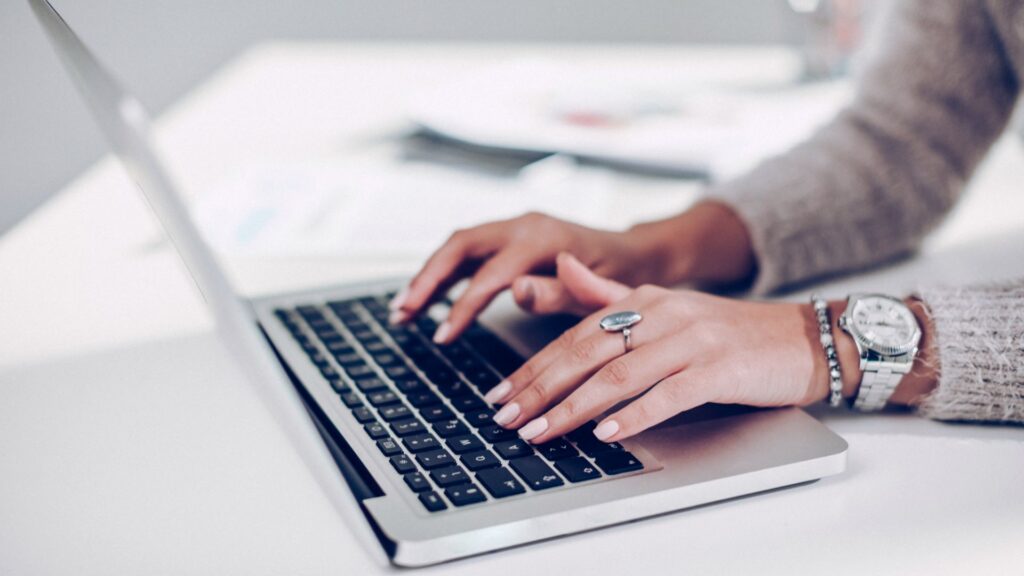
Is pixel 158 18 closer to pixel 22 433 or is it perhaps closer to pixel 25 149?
pixel 25 149

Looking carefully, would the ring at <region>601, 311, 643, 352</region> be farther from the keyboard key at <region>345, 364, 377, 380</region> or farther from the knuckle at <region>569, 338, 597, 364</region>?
the keyboard key at <region>345, 364, 377, 380</region>

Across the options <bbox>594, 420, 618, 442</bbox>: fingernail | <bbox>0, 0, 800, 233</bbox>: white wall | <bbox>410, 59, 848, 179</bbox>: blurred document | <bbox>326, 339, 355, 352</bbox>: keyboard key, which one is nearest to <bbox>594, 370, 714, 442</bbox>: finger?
<bbox>594, 420, 618, 442</bbox>: fingernail

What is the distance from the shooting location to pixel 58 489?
0.57 m

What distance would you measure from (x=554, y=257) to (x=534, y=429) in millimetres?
234

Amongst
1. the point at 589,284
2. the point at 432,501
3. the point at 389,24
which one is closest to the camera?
the point at 432,501

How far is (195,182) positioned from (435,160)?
0.87 ft

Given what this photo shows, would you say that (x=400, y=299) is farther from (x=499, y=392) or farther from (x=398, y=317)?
(x=499, y=392)

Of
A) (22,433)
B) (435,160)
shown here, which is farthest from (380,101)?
(22,433)

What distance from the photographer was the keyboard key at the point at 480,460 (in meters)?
0.52

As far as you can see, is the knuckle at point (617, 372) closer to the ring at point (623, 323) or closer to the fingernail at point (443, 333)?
the ring at point (623, 323)

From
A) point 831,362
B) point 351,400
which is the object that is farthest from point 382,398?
point 831,362

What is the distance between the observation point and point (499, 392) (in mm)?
605

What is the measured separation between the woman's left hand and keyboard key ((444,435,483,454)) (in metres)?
0.02

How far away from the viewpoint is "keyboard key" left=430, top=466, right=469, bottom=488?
507mm
